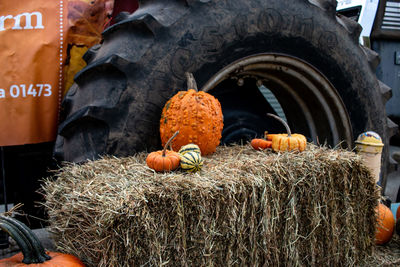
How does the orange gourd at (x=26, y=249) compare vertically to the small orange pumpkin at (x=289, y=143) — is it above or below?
below

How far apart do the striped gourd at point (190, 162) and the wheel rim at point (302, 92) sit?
643 millimetres

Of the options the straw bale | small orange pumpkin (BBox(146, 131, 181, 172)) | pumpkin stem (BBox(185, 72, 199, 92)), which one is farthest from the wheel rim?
small orange pumpkin (BBox(146, 131, 181, 172))

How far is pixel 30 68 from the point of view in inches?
86.5

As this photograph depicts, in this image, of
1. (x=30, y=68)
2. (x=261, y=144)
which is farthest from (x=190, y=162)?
(x=30, y=68)

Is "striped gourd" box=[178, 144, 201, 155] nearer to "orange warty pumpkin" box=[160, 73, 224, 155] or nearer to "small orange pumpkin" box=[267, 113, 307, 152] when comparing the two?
"orange warty pumpkin" box=[160, 73, 224, 155]

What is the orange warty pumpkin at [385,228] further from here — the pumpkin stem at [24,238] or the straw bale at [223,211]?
the pumpkin stem at [24,238]

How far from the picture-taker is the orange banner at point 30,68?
2.14 metres

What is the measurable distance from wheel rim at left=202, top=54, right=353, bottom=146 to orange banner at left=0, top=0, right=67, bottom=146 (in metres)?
0.96

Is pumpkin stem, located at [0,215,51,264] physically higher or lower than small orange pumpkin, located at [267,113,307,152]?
lower

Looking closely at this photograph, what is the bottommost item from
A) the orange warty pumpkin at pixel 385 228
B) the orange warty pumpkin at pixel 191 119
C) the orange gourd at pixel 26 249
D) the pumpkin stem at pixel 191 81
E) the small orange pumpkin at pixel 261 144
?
the orange warty pumpkin at pixel 385 228

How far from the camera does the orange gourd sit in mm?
1448

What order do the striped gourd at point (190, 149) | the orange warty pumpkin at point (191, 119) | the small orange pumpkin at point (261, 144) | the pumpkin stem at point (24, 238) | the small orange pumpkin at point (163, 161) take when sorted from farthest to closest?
the small orange pumpkin at point (261, 144) → the orange warty pumpkin at point (191, 119) → the striped gourd at point (190, 149) → the small orange pumpkin at point (163, 161) → the pumpkin stem at point (24, 238)

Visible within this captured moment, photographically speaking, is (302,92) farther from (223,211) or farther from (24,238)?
(24,238)

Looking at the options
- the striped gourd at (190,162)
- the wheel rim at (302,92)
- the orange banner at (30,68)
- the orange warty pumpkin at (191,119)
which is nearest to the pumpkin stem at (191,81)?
the orange warty pumpkin at (191,119)
